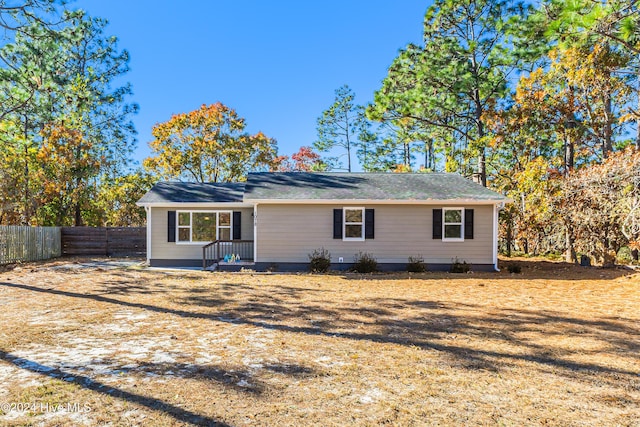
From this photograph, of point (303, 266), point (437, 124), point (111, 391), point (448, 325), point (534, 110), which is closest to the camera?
point (111, 391)

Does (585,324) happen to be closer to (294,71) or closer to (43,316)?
(43,316)

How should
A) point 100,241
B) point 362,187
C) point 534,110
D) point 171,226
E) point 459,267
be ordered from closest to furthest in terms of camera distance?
point 459,267 < point 171,226 < point 362,187 < point 534,110 < point 100,241

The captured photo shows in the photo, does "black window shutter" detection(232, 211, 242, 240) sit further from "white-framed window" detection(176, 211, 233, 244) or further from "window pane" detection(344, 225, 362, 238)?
"window pane" detection(344, 225, 362, 238)

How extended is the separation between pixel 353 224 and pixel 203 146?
1625cm

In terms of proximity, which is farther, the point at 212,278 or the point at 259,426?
the point at 212,278

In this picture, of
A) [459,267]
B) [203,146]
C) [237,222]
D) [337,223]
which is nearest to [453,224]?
[459,267]

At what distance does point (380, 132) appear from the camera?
31.7 m

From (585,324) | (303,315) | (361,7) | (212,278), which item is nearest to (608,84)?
(361,7)

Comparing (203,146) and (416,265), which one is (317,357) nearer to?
(416,265)

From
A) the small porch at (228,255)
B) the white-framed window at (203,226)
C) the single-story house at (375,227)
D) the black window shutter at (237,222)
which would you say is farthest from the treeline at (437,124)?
the small porch at (228,255)

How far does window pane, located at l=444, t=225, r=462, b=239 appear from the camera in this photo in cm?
1388

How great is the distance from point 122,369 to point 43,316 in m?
3.76

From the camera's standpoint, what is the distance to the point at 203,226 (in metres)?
15.1

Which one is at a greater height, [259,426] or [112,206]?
[112,206]
